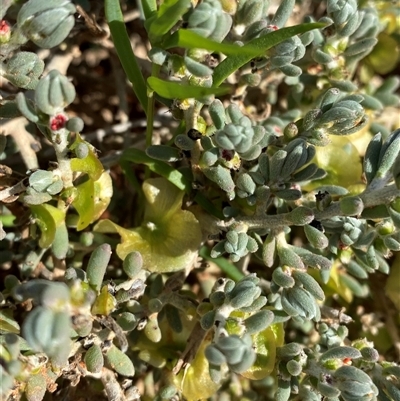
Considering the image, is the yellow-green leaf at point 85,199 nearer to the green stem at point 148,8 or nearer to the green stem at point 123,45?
the green stem at point 123,45

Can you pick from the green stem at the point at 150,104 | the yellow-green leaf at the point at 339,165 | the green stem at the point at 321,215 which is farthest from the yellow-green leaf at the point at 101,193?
the yellow-green leaf at the point at 339,165

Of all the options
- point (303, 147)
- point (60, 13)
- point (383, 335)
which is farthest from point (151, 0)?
point (383, 335)

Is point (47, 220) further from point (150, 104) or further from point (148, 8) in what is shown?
point (148, 8)

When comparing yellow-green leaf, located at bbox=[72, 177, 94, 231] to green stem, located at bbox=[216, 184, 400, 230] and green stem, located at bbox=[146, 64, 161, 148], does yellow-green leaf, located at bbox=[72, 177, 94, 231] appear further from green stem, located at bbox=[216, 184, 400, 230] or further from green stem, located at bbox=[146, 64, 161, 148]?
green stem, located at bbox=[216, 184, 400, 230]

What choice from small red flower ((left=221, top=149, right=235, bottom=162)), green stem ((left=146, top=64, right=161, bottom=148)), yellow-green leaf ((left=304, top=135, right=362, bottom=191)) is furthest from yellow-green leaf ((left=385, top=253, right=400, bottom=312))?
green stem ((left=146, top=64, right=161, bottom=148))

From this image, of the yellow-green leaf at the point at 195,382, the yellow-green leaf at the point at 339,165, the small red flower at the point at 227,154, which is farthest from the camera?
the yellow-green leaf at the point at 339,165

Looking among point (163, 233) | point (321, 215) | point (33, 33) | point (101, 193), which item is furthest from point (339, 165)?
point (33, 33)
